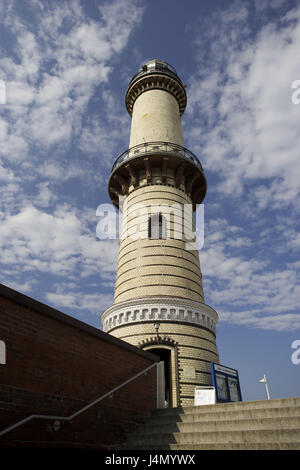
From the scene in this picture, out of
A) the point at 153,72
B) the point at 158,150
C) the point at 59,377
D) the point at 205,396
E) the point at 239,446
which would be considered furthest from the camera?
the point at 153,72

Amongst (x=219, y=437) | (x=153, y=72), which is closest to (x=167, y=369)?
(x=219, y=437)

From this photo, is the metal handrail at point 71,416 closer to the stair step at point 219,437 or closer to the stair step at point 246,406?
the stair step at point 219,437

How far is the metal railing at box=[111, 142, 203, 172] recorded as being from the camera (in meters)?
17.1

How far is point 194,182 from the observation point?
18.6 meters

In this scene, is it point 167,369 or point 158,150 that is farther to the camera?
point 158,150

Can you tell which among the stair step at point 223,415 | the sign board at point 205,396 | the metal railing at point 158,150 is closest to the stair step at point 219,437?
the stair step at point 223,415

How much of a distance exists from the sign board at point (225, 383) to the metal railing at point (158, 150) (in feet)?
33.0

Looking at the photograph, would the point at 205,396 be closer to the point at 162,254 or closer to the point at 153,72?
the point at 162,254

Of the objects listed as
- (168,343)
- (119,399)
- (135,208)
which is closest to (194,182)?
(135,208)

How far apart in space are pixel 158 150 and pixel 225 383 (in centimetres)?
1106

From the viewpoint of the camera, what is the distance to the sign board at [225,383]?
457 inches

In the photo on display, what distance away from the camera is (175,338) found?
12781 mm

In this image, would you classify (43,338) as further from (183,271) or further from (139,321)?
(183,271)

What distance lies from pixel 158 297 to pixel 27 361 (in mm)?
8455
